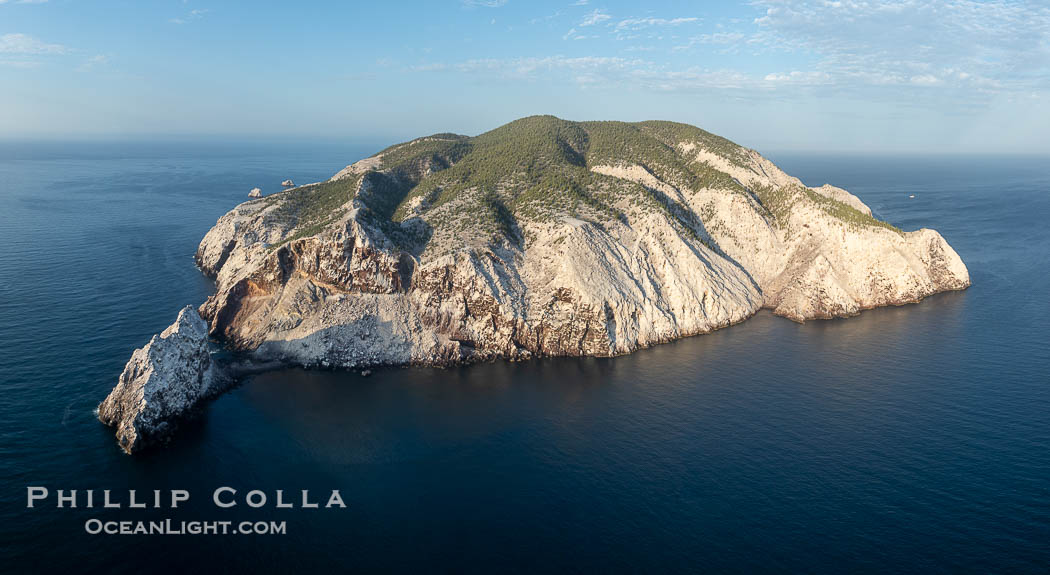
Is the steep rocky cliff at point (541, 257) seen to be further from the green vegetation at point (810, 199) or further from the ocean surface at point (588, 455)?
the ocean surface at point (588, 455)

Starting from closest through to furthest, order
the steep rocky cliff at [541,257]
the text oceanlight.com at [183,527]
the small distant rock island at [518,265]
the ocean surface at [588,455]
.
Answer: the ocean surface at [588,455] < the text oceanlight.com at [183,527] < the small distant rock island at [518,265] < the steep rocky cliff at [541,257]

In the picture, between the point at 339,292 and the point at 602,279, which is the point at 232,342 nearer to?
the point at 339,292

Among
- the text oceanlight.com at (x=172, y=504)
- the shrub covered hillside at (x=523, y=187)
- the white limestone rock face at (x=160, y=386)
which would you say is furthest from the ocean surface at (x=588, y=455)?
the shrub covered hillside at (x=523, y=187)

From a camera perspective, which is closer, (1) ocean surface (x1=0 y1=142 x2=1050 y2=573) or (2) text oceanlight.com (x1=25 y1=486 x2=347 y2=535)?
(1) ocean surface (x1=0 y1=142 x2=1050 y2=573)

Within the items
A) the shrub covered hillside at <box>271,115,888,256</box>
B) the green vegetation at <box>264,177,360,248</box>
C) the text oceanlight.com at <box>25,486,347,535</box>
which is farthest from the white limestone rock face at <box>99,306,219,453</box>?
the green vegetation at <box>264,177,360,248</box>

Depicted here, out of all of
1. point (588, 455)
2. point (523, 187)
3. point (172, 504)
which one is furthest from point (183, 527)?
point (523, 187)

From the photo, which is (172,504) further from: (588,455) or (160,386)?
(588,455)

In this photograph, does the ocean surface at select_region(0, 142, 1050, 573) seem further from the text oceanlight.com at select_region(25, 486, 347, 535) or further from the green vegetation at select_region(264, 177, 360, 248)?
the green vegetation at select_region(264, 177, 360, 248)
